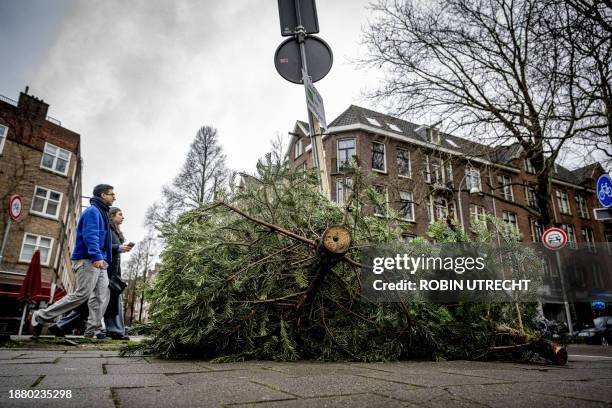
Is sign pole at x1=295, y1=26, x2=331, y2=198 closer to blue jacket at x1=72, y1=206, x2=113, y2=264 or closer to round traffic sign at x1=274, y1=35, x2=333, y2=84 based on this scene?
round traffic sign at x1=274, y1=35, x2=333, y2=84

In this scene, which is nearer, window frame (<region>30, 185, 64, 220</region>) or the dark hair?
the dark hair

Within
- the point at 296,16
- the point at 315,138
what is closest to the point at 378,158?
the point at 296,16

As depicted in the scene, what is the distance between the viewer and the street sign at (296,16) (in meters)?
4.09

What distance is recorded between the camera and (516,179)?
28.7m

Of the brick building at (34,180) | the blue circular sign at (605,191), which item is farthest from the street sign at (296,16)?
the brick building at (34,180)

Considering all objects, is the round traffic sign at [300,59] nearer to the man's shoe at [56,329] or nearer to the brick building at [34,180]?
the man's shoe at [56,329]

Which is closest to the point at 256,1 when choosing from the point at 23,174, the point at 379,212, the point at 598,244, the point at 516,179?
the point at 379,212

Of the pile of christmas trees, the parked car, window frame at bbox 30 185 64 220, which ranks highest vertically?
window frame at bbox 30 185 64 220

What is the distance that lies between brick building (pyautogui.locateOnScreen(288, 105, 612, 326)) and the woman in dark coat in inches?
118

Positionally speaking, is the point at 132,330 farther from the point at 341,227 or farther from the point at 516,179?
the point at 516,179

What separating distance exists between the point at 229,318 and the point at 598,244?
40.8 metres

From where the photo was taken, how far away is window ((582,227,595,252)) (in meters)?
31.1

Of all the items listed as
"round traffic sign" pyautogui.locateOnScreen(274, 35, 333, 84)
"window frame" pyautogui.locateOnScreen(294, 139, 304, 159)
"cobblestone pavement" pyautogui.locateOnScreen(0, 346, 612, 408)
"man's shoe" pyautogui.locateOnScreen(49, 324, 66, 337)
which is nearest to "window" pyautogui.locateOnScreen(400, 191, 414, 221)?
"cobblestone pavement" pyautogui.locateOnScreen(0, 346, 612, 408)

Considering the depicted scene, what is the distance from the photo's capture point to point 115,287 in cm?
529
